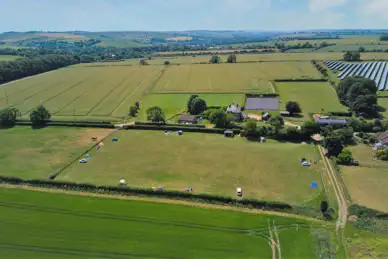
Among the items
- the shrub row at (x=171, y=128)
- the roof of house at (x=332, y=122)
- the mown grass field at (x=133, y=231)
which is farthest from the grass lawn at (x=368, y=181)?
the shrub row at (x=171, y=128)

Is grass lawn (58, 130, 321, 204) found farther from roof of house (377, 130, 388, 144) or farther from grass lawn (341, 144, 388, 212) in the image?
roof of house (377, 130, 388, 144)

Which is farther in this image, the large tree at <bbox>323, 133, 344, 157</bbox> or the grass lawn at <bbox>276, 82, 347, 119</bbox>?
the grass lawn at <bbox>276, 82, 347, 119</bbox>

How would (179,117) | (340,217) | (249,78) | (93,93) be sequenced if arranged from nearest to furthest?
1. (340,217)
2. (179,117)
3. (93,93)
4. (249,78)

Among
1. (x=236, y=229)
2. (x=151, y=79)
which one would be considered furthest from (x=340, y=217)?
(x=151, y=79)

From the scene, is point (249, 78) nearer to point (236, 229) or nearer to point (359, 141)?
point (359, 141)

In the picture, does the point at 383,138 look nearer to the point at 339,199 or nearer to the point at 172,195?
the point at 339,199

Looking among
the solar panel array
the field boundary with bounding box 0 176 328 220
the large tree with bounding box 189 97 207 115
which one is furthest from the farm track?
the solar panel array
